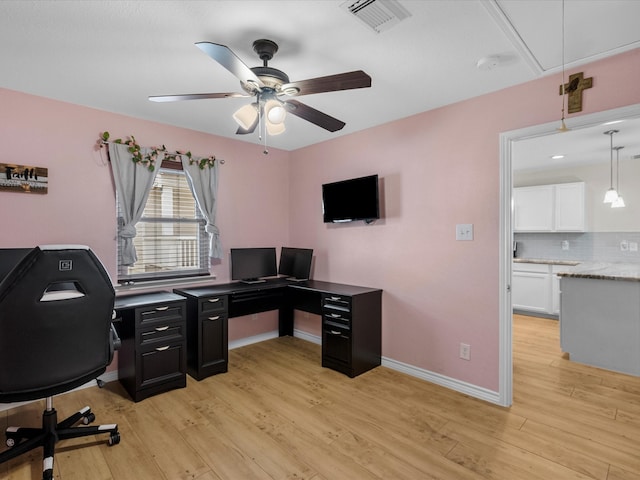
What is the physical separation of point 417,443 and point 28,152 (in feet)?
12.2

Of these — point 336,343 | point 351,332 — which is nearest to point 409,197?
point 351,332

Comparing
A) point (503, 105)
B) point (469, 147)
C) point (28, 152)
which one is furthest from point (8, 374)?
point (503, 105)

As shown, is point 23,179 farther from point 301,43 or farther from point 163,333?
point 301,43

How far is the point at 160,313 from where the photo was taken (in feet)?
9.48

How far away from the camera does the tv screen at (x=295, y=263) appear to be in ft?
13.4

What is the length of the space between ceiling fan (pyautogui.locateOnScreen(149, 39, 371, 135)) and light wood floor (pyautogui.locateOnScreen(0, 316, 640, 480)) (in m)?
2.10

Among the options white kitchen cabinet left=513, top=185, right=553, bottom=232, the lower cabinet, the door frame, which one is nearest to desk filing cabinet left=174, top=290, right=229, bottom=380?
the door frame

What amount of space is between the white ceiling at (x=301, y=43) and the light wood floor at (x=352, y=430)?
2.53m

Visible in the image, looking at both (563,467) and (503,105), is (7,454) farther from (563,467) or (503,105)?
(503,105)

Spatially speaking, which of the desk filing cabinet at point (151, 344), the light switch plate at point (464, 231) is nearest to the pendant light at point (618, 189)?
the light switch plate at point (464, 231)

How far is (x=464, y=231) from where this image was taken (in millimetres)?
2912

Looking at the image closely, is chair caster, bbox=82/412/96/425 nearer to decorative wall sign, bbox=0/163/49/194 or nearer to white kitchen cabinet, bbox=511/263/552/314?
decorative wall sign, bbox=0/163/49/194

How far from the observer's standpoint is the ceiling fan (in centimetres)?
173

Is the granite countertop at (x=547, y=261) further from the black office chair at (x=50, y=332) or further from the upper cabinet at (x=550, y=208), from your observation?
the black office chair at (x=50, y=332)
